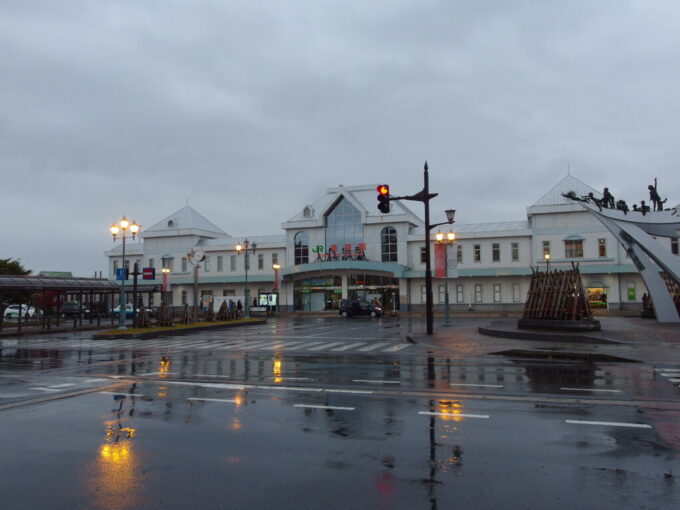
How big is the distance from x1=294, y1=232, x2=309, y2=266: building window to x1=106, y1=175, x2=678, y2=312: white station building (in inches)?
4.9

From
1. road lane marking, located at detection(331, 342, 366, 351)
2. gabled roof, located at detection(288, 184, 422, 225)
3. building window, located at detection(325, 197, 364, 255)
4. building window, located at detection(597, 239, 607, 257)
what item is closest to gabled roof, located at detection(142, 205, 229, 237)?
gabled roof, located at detection(288, 184, 422, 225)

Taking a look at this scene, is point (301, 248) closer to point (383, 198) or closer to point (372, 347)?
point (372, 347)

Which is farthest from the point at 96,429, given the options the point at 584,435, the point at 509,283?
the point at 509,283

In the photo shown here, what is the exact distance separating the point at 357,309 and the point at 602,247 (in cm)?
2632

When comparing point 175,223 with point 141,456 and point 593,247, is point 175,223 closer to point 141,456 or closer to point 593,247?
point 593,247

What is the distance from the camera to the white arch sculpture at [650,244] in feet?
85.7

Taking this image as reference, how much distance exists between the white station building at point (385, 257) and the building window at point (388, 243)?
117 millimetres

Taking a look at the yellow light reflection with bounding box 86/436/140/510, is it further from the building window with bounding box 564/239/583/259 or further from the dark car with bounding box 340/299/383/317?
the building window with bounding box 564/239/583/259

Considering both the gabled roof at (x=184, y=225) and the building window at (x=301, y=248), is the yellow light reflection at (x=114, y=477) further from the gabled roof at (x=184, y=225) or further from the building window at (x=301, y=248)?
the gabled roof at (x=184, y=225)

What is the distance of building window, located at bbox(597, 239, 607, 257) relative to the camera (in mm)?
54344

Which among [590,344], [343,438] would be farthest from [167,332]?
[343,438]

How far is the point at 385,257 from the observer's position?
62094mm

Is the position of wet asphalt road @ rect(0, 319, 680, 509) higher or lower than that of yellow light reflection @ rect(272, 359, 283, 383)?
higher

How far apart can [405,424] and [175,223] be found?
6965 cm
